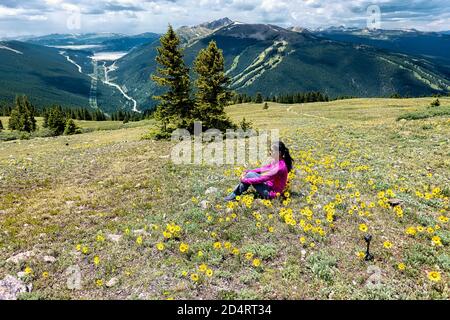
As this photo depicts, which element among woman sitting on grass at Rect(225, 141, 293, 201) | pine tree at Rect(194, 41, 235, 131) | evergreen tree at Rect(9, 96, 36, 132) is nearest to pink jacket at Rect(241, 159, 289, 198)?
woman sitting on grass at Rect(225, 141, 293, 201)

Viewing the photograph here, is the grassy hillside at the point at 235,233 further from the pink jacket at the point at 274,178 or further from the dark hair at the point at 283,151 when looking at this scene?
the dark hair at the point at 283,151

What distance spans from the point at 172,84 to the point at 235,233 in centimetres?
2433

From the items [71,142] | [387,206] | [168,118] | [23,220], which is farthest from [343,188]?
[71,142]

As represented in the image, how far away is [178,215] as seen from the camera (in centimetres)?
1203

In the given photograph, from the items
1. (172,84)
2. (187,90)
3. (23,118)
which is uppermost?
(172,84)

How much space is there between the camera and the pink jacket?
12008mm

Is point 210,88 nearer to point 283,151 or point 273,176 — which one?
point 283,151

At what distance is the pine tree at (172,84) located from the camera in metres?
31.5

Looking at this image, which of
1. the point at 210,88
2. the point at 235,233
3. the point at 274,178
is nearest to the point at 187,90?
the point at 210,88

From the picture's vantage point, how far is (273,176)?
39.4ft

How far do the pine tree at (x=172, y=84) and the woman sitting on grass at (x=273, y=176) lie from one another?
842 inches

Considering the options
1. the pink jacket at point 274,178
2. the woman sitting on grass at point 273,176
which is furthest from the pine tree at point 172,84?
the pink jacket at point 274,178

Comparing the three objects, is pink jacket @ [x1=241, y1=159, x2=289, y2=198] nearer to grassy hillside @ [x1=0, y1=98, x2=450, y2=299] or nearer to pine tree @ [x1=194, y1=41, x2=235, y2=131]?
grassy hillside @ [x1=0, y1=98, x2=450, y2=299]
